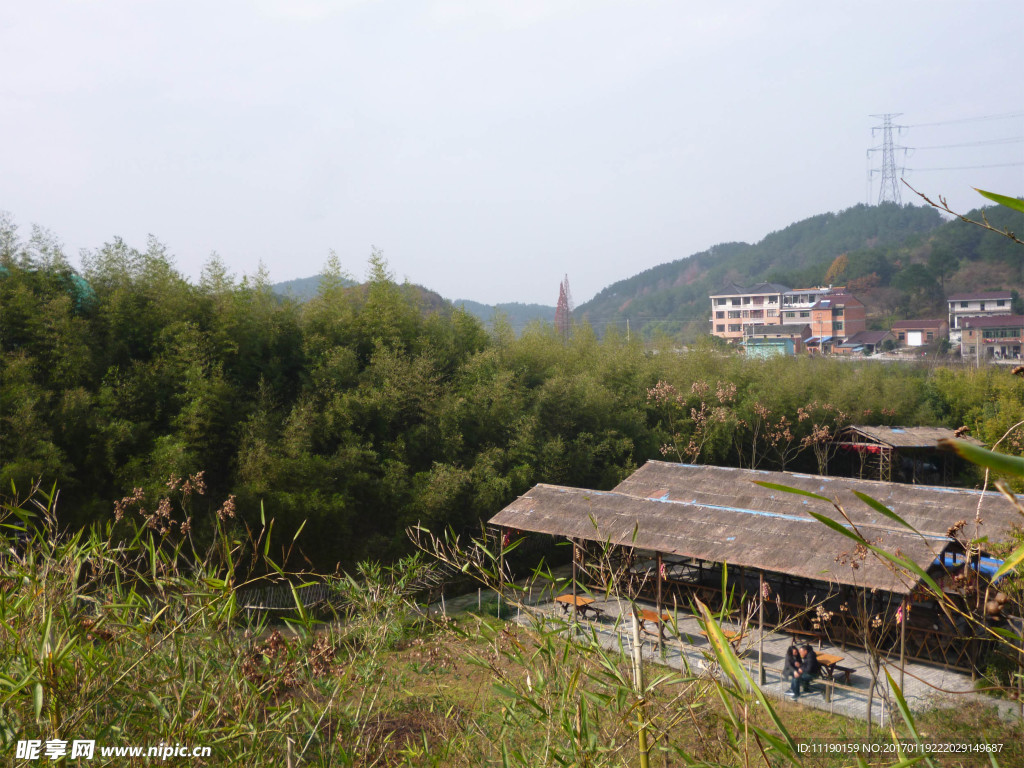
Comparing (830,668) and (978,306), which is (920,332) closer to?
(978,306)

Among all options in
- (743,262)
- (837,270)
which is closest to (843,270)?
(837,270)

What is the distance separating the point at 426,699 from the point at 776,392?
10.8 meters

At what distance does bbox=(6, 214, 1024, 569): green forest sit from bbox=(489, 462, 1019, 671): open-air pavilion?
1.60 m

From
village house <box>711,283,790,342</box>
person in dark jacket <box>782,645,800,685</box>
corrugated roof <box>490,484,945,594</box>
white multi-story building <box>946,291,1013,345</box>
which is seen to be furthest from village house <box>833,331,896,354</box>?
person in dark jacket <box>782,645,800,685</box>

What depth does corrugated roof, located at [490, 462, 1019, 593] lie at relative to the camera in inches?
273

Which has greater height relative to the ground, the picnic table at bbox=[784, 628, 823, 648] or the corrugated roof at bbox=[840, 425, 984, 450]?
the corrugated roof at bbox=[840, 425, 984, 450]

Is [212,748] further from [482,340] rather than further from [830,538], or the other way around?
[482,340]

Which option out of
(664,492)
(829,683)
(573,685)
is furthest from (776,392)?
(573,685)

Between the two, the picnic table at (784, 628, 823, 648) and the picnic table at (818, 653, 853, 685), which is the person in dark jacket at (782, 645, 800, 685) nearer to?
the picnic table at (818, 653, 853, 685)

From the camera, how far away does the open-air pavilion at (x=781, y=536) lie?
22.3ft

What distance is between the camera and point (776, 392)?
1437 cm

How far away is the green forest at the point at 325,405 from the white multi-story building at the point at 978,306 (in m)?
16.8

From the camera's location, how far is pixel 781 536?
745 centimetres

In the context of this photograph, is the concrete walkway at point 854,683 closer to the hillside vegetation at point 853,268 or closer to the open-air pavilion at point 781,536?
the open-air pavilion at point 781,536
